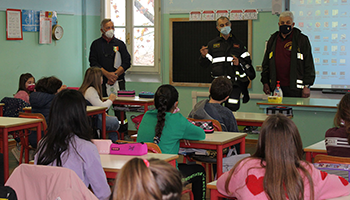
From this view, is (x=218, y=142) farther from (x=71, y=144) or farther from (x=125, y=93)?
(x=125, y=93)

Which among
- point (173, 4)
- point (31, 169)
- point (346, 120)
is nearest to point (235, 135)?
point (346, 120)

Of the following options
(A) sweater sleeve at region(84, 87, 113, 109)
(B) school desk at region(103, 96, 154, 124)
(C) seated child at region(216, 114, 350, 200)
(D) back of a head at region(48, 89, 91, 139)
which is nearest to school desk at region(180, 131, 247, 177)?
(D) back of a head at region(48, 89, 91, 139)

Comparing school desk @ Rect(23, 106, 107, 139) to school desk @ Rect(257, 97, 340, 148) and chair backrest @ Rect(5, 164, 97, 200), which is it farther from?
chair backrest @ Rect(5, 164, 97, 200)

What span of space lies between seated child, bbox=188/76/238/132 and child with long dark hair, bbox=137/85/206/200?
2.10 feet

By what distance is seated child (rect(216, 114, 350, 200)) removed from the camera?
1767 mm

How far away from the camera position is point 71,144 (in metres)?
2.26

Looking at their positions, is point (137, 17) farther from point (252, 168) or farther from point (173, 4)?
point (252, 168)

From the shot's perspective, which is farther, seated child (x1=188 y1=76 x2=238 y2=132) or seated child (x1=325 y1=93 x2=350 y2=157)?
seated child (x1=188 y1=76 x2=238 y2=132)

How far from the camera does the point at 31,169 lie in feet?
6.05

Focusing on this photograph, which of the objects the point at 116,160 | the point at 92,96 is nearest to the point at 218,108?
the point at 116,160

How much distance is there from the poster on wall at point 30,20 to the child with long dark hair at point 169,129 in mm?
4269

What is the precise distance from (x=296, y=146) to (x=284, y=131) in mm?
86

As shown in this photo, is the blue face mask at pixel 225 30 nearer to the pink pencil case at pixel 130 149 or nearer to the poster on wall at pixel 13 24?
the pink pencil case at pixel 130 149

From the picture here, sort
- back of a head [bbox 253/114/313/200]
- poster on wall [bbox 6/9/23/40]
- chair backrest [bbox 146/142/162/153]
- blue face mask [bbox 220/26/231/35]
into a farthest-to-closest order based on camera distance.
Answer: poster on wall [bbox 6/9/23/40], blue face mask [bbox 220/26/231/35], chair backrest [bbox 146/142/162/153], back of a head [bbox 253/114/313/200]
